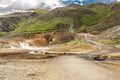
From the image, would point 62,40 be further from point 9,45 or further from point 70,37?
point 9,45

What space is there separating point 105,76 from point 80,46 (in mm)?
79661

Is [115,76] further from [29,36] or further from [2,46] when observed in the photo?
[29,36]

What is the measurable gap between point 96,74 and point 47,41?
403 ft

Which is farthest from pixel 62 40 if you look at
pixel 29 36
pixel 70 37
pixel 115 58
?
pixel 115 58

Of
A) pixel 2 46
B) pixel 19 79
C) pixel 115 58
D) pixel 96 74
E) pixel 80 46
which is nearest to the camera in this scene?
pixel 19 79

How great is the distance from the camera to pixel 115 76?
151 ft

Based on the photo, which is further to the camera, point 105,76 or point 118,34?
point 118,34

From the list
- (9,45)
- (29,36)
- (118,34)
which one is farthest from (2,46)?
(118,34)

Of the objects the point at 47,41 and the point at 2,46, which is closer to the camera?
the point at 2,46

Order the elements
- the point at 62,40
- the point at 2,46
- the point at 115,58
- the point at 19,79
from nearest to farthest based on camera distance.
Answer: the point at 19,79 < the point at 115,58 < the point at 2,46 < the point at 62,40

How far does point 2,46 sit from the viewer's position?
141 meters

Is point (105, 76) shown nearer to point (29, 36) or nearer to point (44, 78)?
point (44, 78)

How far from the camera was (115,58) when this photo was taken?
7869 centimetres

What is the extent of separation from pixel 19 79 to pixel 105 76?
13.0 m
